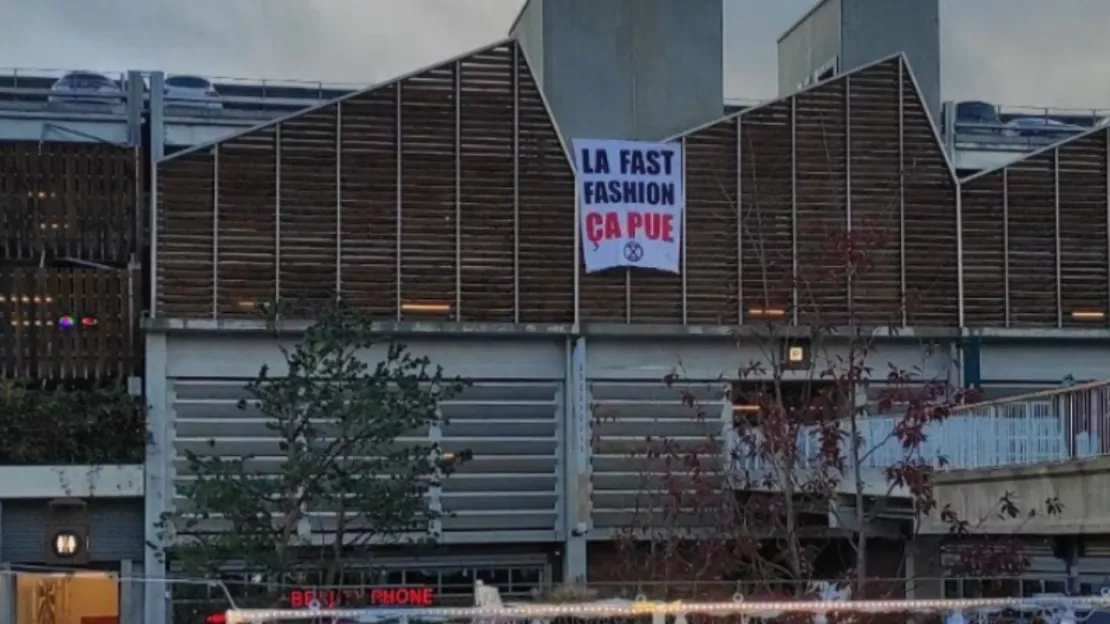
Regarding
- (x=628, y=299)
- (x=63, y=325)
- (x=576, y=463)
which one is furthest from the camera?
(x=628, y=299)

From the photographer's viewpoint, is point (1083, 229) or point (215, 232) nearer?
point (215, 232)

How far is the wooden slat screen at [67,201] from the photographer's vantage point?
95.3ft

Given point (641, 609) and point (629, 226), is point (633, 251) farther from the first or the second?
point (641, 609)

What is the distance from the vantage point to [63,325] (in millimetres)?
28984

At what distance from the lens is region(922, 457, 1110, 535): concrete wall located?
16.0m

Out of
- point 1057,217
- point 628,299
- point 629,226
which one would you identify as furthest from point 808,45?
point 628,299

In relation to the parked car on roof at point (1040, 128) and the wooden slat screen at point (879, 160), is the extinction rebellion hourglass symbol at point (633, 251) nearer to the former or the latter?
the wooden slat screen at point (879, 160)

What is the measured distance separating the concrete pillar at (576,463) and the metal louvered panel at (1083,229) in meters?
8.95

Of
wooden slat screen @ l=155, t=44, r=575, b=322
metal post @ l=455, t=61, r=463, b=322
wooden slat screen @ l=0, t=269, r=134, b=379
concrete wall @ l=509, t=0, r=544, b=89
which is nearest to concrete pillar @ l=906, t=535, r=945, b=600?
wooden slat screen @ l=155, t=44, r=575, b=322

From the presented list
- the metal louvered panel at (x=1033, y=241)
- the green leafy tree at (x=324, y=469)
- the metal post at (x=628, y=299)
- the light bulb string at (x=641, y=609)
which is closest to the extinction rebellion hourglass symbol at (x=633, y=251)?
the metal post at (x=628, y=299)

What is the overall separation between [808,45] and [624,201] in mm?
8364

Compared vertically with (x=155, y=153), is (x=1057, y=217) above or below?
below

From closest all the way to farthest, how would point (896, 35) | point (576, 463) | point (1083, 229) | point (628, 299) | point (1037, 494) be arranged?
1. point (1037, 494)
2. point (576, 463)
3. point (628, 299)
4. point (1083, 229)
5. point (896, 35)

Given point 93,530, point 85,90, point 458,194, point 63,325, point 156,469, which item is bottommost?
point 93,530
